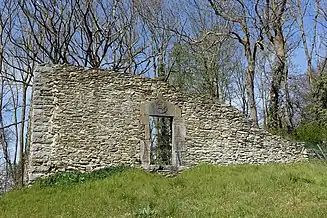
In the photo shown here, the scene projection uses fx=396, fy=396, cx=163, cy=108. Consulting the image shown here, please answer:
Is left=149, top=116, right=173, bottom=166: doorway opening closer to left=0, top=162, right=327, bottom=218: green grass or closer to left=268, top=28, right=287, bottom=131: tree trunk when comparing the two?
left=0, top=162, right=327, bottom=218: green grass

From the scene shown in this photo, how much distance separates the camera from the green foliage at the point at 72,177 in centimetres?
1129

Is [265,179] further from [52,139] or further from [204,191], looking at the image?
[52,139]

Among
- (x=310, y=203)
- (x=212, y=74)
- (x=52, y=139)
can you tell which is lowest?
(x=310, y=203)

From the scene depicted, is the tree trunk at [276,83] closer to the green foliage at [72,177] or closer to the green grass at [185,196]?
the green grass at [185,196]

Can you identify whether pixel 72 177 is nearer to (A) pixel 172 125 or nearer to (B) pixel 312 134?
(A) pixel 172 125

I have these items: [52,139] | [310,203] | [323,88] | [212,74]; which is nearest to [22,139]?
[52,139]

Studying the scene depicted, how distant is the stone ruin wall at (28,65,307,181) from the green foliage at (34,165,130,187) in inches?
14.2

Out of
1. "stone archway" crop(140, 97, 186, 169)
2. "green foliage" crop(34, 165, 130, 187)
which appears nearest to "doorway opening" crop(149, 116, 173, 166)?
"stone archway" crop(140, 97, 186, 169)

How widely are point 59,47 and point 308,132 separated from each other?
40.4ft

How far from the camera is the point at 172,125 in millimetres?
13875

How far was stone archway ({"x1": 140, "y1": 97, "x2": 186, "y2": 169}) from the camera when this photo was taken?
1343 cm

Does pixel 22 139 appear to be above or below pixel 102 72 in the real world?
below

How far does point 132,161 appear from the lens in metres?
13.1

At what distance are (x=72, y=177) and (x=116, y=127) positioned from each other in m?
2.36
